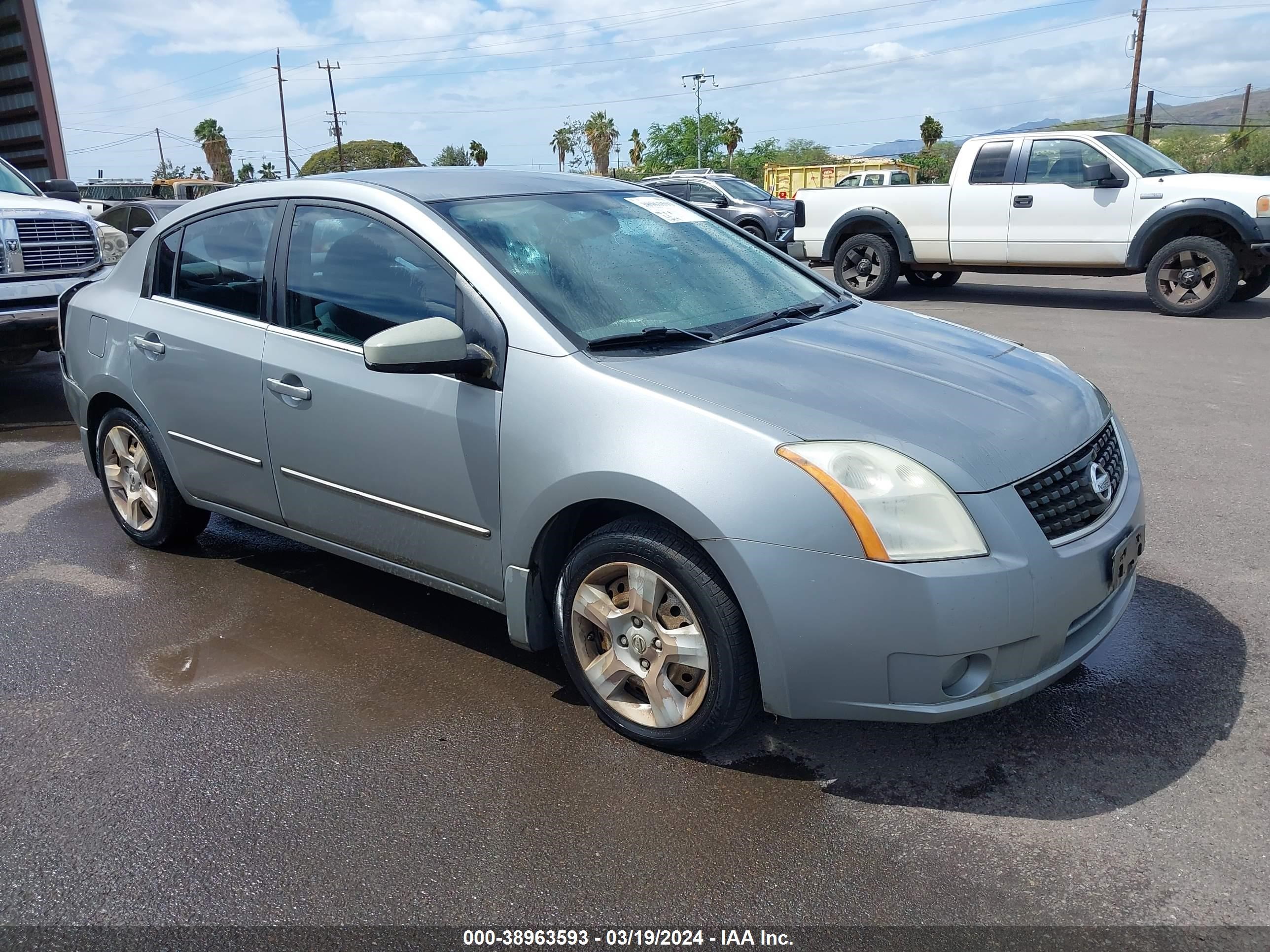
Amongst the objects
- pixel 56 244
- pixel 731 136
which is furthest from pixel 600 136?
pixel 56 244

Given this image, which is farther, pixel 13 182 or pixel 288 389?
pixel 13 182

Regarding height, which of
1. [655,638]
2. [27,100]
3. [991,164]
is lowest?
[655,638]

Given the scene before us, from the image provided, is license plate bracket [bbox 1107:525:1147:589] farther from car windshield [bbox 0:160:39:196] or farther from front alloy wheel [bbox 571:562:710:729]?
car windshield [bbox 0:160:39:196]

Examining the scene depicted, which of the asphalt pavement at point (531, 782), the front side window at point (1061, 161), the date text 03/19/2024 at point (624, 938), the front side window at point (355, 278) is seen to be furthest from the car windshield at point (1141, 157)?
the date text 03/19/2024 at point (624, 938)

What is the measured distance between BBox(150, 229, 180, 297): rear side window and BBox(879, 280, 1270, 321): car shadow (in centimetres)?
870

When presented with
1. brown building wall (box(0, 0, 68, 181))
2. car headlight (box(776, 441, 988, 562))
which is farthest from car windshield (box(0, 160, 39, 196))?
car headlight (box(776, 441, 988, 562))

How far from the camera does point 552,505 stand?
3.12 meters

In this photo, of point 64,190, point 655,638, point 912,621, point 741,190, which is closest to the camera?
point 912,621

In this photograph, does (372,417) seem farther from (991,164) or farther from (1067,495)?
(991,164)

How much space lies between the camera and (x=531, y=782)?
9.90 ft

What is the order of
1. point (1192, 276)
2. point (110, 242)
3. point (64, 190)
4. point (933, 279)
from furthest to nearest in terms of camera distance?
point (933, 279) < point (1192, 276) < point (64, 190) < point (110, 242)

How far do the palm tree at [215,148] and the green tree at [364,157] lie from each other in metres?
5.69

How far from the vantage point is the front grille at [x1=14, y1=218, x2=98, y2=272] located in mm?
8422

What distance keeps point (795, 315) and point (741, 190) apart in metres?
18.6
